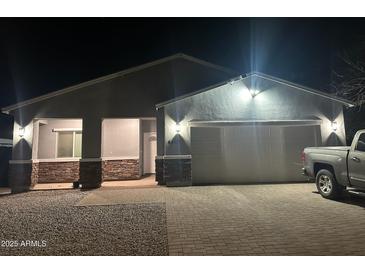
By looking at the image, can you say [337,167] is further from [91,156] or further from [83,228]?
[91,156]

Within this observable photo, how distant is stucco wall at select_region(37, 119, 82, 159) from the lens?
1177 cm

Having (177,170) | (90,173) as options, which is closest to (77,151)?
(90,173)

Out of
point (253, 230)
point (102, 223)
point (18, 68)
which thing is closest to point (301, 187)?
point (253, 230)

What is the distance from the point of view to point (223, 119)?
10227mm

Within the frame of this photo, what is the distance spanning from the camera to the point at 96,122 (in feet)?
34.8

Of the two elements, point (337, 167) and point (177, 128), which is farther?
point (177, 128)

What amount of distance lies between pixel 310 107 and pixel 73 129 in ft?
35.5

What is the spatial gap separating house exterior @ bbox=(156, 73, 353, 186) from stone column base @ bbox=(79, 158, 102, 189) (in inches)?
99.2

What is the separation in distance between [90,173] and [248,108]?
7091 mm

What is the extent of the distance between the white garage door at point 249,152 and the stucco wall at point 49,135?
6.21m

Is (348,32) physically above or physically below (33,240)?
above

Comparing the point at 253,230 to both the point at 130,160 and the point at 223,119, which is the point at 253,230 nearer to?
the point at 223,119

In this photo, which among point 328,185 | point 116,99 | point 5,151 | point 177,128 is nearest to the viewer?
point 328,185

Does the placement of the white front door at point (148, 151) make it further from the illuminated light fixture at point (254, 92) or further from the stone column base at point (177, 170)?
the illuminated light fixture at point (254, 92)
